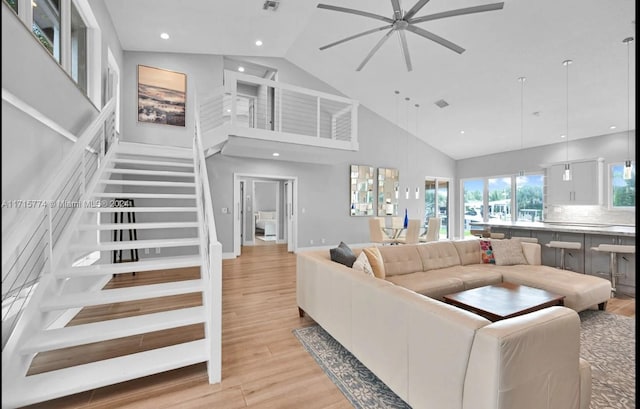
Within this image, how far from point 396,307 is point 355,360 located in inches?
35.7

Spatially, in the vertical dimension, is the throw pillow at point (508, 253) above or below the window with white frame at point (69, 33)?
below

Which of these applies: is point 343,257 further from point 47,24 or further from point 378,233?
point 378,233

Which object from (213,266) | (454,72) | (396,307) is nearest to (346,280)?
Result: (396,307)

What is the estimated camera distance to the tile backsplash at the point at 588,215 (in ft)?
20.5

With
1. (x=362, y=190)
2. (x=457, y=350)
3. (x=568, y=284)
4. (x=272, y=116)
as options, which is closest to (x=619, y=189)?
(x=568, y=284)

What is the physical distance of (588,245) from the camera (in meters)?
4.55

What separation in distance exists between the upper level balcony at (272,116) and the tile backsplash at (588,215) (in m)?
5.51

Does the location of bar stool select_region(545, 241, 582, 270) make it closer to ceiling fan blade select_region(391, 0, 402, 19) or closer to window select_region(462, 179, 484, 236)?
ceiling fan blade select_region(391, 0, 402, 19)

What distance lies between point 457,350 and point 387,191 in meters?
7.51

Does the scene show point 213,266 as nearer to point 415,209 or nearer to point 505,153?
point 415,209

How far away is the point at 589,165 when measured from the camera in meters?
6.61

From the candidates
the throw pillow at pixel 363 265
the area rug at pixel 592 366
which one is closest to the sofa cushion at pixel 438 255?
the throw pillow at pixel 363 265

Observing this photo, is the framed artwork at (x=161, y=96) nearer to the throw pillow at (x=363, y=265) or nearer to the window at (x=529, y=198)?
the throw pillow at (x=363, y=265)

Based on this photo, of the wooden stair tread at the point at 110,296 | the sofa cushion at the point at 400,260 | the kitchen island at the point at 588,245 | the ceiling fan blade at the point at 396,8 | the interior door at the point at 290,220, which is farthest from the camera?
the interior door at the point at 290,220
